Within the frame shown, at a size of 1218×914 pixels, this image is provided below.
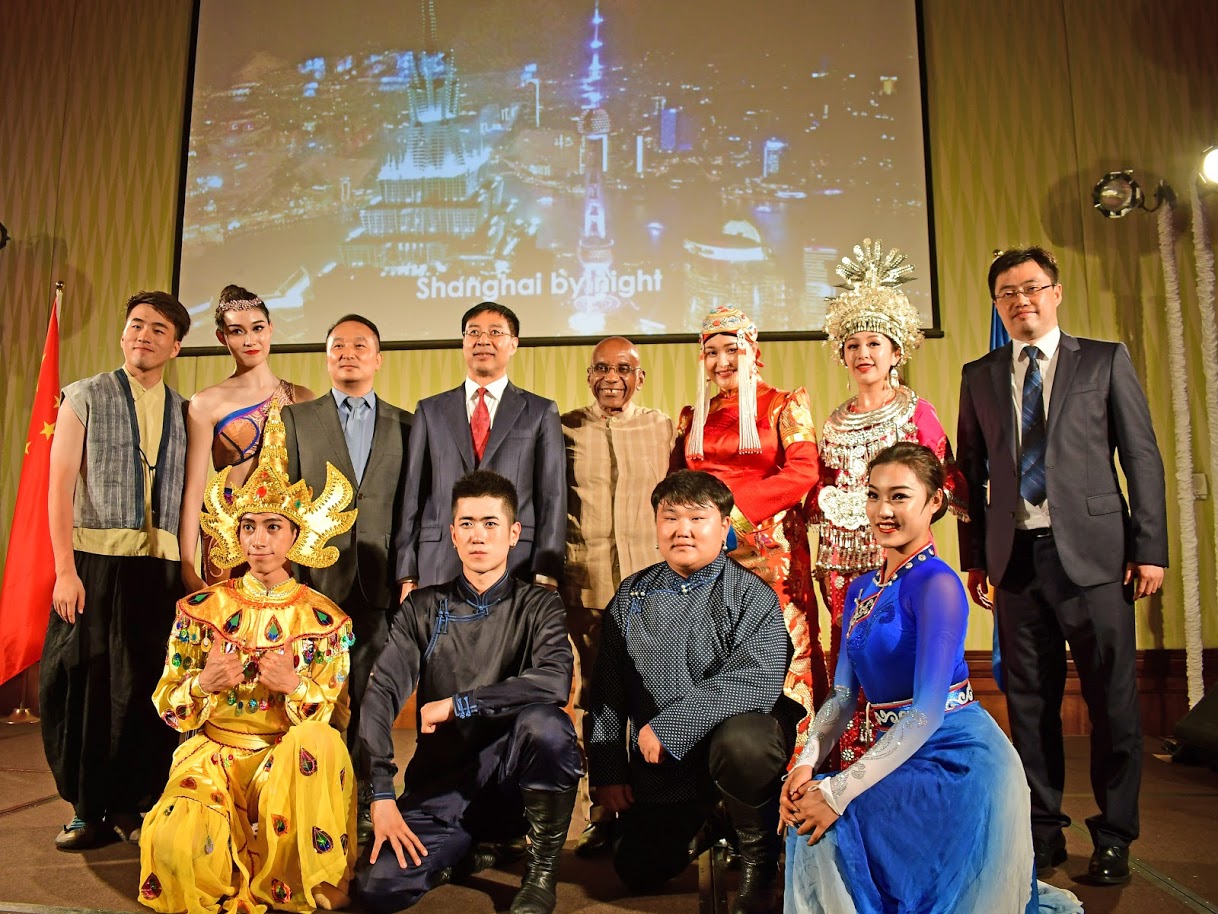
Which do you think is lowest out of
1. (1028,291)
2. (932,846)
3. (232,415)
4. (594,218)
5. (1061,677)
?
(932,846)

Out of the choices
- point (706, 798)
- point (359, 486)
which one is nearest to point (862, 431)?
point (706, 798)

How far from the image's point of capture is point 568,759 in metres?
2.25

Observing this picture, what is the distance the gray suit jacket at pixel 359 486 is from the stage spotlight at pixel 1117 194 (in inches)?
133

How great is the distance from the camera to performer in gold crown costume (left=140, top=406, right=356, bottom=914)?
2176 millimetres

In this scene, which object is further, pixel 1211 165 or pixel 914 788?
pixel 1211 165

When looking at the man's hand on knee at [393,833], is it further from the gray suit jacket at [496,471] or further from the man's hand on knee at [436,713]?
the gray suit jacket at [496,471]

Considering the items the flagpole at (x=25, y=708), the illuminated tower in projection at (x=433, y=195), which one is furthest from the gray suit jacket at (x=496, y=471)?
the flagpole at (x=25, y=708)

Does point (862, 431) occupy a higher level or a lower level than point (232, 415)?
lower

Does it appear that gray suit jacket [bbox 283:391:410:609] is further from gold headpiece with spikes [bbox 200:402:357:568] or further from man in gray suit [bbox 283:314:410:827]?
gold headpiece with spikes [bbox 200:402:357:568]

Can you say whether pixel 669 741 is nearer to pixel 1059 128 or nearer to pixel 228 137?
pixel 1059 128

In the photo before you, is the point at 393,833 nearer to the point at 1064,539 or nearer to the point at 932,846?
the point at 932,846

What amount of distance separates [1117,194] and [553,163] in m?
2.74

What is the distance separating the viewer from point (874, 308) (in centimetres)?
291

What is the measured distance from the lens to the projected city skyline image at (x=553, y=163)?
4.87m
